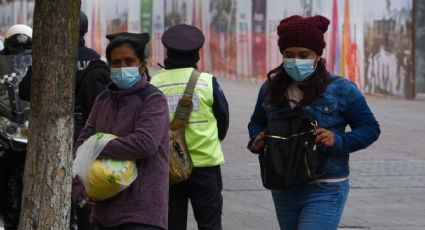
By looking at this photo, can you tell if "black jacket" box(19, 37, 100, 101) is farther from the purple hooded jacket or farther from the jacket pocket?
the jacket pocket

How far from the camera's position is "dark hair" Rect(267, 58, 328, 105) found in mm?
5605

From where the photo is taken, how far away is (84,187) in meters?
5.61

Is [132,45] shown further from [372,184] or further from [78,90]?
[372,184]

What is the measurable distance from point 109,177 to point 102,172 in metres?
0.06

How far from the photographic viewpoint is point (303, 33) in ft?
18.5

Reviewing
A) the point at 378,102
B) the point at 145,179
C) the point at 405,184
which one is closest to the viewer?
the point at 145,179

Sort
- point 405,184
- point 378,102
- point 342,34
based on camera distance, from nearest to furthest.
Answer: point 405,184 → point 378,102 → point 342,34

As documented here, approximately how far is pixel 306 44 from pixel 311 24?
103 mm

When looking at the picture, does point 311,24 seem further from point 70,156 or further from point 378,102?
point 378,102

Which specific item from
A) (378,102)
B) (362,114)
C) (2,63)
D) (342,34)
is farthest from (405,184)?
(342,34)

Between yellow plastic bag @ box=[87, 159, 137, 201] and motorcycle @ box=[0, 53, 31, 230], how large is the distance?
293cm

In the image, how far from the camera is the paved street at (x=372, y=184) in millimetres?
9367

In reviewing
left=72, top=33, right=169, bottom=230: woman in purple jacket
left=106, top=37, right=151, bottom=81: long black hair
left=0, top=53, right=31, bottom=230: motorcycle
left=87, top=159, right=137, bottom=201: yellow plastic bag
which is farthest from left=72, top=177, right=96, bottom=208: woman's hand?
left=0, top=53, right=31, bottom=230: motorcycle

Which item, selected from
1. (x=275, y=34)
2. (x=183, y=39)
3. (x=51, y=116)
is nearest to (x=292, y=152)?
(x=51, y=116)
